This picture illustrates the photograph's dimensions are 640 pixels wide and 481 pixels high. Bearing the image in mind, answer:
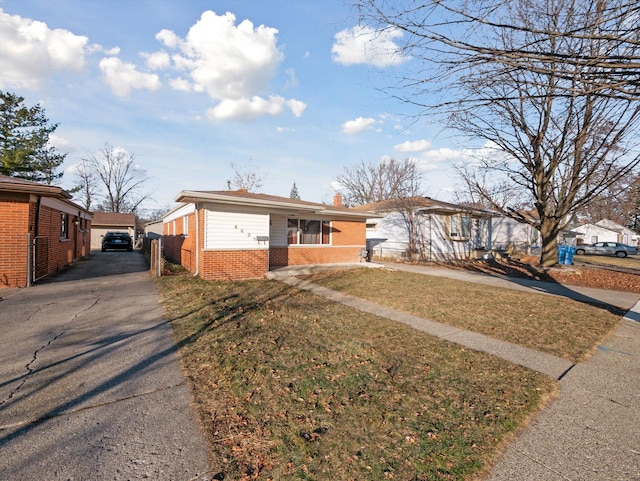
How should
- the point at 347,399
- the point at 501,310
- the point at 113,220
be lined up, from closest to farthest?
the point at 347,399
the point at 501,310
the point at 113,220

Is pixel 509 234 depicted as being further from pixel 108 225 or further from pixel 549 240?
pixel 108 225

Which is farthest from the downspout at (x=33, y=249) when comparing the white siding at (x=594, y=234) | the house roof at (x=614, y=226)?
the house roof at (x=614, y=226)

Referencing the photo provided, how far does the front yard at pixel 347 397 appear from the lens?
221 centimetres

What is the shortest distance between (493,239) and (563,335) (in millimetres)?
20726

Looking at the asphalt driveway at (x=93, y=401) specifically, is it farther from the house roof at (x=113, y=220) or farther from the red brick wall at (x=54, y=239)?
the house roof at (x=113, y=220)

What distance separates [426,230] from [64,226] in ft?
59.9

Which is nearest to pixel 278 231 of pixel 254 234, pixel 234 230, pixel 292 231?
pixel 292 231

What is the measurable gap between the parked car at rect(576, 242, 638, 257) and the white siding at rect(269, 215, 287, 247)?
3602cm

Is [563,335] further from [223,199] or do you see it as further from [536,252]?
[536,252]

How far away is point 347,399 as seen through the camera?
306 cm

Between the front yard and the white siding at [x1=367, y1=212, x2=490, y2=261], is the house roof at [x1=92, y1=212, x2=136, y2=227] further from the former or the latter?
the front yard

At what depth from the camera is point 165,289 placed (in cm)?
842

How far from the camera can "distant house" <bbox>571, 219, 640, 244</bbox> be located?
159ft

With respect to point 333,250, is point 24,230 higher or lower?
higher
